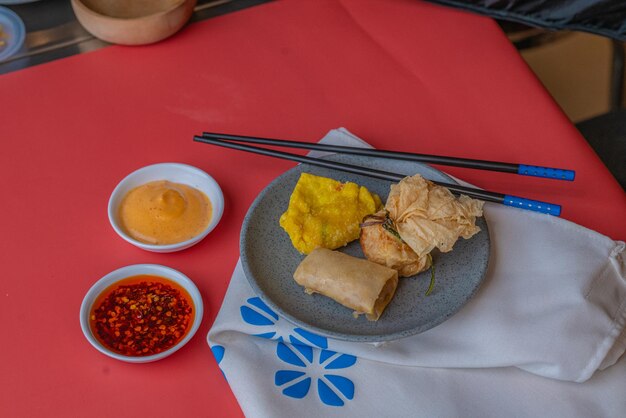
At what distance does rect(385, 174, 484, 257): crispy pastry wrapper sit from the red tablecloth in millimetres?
252

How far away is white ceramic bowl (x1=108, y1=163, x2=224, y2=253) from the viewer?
1.18 m

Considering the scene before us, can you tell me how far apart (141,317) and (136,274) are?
0.30ft

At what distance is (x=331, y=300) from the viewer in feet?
3.60

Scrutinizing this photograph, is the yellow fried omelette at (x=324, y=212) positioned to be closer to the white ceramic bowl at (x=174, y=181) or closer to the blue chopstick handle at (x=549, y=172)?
the white ceramic bowl at (x=174, y=181)

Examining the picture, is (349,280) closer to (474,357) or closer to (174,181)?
(474,357)

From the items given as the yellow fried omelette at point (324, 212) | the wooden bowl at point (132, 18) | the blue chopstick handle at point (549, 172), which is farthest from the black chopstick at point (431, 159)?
the wooden bowl at point (132, 18)

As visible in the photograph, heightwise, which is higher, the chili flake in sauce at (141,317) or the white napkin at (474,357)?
the white napkin at (474,357)

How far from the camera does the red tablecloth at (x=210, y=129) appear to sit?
1077 mm

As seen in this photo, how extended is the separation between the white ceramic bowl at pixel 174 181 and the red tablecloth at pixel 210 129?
41mm

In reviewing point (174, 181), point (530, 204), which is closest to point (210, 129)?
point (174, 181)

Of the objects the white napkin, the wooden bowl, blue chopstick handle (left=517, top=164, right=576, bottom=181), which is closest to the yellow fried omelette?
the white napkin

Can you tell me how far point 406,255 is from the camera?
1.10 metres

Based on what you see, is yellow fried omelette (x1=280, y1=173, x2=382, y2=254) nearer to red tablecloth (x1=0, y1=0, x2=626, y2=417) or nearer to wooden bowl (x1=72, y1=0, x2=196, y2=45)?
red tablecloth (x1=0, y1=0, x2=626, y2=417)

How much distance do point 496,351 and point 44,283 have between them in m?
0.77
